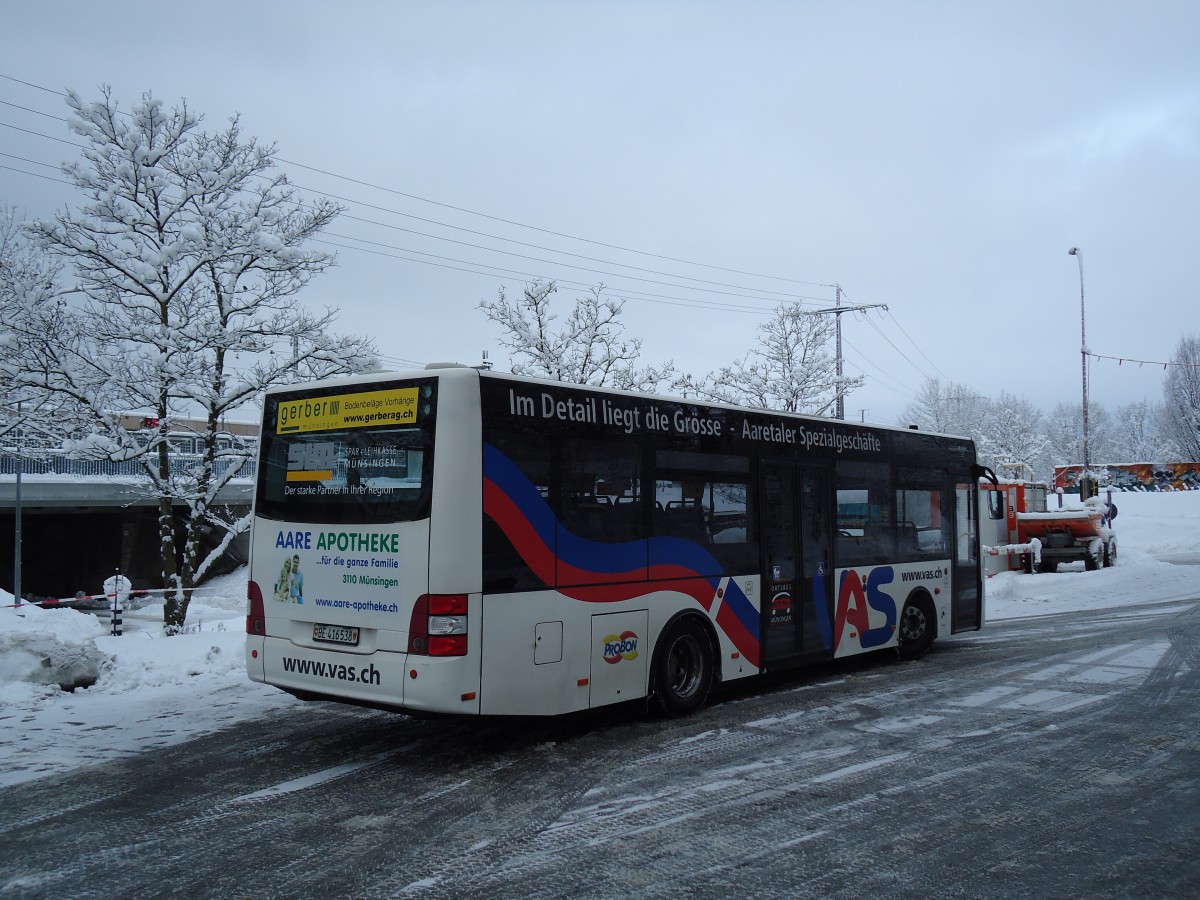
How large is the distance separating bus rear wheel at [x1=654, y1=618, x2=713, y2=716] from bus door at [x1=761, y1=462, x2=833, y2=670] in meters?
0.95

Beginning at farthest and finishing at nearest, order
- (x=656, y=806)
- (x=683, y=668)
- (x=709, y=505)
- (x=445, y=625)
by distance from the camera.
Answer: (x=709, y=505) → (x=683, y=668) → (x=445, y=625) → (x=656, y=806)

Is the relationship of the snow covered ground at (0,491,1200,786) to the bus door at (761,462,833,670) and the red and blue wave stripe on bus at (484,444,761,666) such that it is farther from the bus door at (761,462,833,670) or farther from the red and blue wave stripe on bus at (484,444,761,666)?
the bus door at (761,462,833,670)

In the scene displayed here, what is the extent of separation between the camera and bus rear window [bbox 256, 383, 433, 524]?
6.81 meters

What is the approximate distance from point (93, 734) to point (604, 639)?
4334 millimetres

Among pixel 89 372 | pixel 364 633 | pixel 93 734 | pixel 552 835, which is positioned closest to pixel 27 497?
pixel 89 372

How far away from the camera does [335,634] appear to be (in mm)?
7098

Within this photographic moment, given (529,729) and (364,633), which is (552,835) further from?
(529,729)

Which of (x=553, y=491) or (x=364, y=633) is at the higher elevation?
(x=553, y=491)

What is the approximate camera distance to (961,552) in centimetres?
1274

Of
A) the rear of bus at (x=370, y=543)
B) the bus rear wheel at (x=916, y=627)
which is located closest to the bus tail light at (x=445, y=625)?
the rear of bus at (x=370, y=543)

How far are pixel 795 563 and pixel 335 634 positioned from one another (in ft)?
16.0

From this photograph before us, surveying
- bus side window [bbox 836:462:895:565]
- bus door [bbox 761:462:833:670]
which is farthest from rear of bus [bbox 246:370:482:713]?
bus side window [bbox 836:462:895:565]

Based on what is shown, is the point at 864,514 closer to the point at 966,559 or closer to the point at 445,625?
the point at 966,559

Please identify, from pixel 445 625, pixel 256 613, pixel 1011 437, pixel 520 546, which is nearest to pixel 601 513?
pixel 520 546
